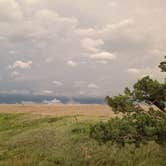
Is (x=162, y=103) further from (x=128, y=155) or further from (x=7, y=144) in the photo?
(x=7, y=144)

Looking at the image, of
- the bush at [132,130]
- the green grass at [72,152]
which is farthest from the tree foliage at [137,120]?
the green grass at [72,152]

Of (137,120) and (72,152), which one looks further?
(72,152)

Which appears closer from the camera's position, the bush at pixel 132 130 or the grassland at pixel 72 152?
the bush at pixel 132 130

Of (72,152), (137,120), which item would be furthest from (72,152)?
(137,120)

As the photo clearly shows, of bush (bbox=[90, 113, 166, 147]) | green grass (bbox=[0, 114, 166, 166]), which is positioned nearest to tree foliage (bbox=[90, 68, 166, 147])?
bush (bbox=[90, 113, 166, 147])

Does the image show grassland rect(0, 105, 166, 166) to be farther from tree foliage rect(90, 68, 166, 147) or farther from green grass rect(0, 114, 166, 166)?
tree foliage rect(90, 68, 166, 147)

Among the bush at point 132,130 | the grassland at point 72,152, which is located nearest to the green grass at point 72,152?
the grassland at point 72,152

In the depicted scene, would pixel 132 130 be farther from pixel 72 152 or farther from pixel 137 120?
pixel 72 152

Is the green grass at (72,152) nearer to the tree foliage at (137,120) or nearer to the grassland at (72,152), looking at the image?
the grassland at (72,152)

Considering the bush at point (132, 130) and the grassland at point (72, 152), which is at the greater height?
the bush at point (132, 130)

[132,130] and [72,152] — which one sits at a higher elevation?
[132,130]

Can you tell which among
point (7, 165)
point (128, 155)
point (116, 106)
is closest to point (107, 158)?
point (128, 155)

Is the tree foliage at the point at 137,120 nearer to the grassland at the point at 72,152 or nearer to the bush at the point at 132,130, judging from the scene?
the bush at the point at 132,130

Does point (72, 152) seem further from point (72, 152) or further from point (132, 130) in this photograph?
point (132, 130)
